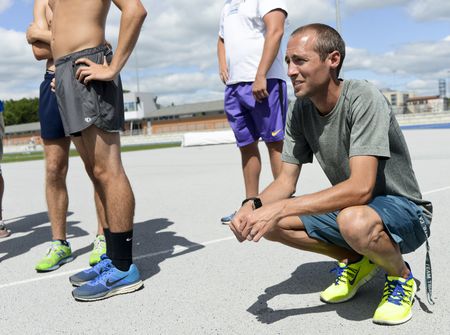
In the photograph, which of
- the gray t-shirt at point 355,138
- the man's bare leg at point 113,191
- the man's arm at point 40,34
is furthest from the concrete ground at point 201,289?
the man's arm at point 40,34

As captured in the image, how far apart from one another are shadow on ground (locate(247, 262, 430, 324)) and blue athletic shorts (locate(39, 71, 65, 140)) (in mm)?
1999

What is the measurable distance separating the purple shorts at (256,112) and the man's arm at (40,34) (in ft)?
5.37

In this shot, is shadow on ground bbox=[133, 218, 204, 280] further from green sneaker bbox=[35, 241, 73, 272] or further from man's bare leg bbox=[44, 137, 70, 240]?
man's bare leg bbox=[44, 137, 70, 240]

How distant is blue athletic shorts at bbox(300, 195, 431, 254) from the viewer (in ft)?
7.32

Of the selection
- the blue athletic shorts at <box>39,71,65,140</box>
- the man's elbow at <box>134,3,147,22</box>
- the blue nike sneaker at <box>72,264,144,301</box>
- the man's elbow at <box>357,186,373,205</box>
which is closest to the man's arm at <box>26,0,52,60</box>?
the blue athletic shorts at <box>39,71,65,140</box>

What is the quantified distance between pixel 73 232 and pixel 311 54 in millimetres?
3419

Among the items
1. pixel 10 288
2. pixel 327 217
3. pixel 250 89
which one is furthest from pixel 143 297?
pixel 250 89

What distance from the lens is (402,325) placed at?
225 cm

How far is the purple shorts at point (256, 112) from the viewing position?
4.29 m

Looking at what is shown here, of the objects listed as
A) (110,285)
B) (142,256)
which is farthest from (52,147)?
(110,285)

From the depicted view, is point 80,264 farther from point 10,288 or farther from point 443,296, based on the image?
point 443,296

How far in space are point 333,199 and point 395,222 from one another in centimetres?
31

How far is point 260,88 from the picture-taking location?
4168 millimetres

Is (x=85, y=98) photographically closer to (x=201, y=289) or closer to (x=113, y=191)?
(x=113, y=191)
